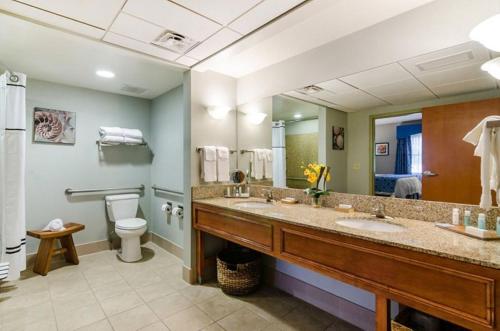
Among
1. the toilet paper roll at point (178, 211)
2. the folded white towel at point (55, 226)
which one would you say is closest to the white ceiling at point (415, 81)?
the toilet paper roll at point (178, 211)

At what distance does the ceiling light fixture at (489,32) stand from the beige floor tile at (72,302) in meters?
3.21

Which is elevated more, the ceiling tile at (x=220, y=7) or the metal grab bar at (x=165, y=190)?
the ceiling tile at (x=220, y=7)

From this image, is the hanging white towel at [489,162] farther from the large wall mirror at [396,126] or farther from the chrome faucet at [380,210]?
the chrome faucet at [380,210]

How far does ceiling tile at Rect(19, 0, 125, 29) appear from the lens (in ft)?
4.89

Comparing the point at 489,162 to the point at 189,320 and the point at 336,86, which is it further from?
the point at 189,320

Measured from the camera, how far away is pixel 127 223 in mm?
3082

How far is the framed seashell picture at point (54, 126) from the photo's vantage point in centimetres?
294

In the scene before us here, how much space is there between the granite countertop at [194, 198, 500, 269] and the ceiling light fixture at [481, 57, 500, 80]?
0.88 metres

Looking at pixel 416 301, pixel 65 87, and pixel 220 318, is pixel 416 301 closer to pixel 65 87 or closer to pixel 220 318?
pixel 220 318

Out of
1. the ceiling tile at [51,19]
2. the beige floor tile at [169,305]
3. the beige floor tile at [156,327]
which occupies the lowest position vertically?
the beige floor tile at [169,305]

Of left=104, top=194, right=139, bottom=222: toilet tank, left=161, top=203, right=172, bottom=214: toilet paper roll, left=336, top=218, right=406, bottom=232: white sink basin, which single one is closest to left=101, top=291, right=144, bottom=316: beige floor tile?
left=161, top=203, right=172, bottom=214: toilet paper roll

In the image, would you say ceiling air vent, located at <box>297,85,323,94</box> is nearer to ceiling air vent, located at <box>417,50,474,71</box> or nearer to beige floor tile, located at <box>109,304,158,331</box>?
ceiling air vent, located at <box>417,50,474,71</box>

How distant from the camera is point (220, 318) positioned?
1.93m

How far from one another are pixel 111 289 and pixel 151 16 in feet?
7.92
